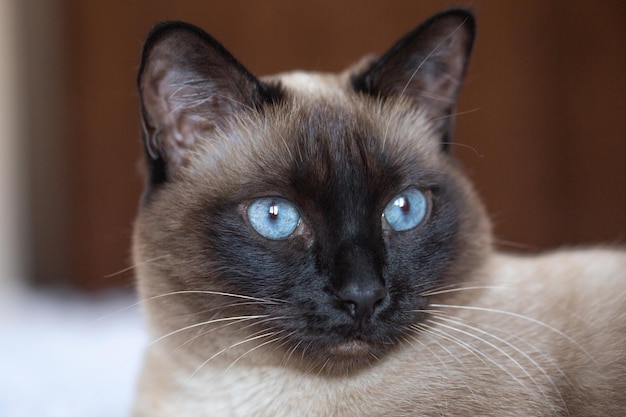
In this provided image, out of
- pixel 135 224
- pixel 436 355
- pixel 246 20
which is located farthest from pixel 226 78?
pixel 246 20

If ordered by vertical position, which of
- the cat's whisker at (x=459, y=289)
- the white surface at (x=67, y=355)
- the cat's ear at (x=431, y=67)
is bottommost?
the white surface at (x=67, y=355)

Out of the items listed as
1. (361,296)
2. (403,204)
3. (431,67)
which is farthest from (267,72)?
(361,296)

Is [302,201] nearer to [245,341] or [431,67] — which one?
[245,341]

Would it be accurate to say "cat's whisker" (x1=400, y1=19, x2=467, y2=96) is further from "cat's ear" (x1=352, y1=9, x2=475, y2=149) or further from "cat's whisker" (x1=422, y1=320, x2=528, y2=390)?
"cat's whisker" (x1=422, y1=320, x2=528, y2=390)

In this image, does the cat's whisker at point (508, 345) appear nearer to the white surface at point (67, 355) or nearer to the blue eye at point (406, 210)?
the blue eye at point (406, 210)

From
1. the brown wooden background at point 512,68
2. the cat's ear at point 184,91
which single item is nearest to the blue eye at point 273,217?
the cat's ear at point 184,91

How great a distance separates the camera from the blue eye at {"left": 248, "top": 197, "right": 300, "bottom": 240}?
53.1 inches

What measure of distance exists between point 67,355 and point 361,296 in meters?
1.55

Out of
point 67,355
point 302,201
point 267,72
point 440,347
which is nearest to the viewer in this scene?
point 302,201

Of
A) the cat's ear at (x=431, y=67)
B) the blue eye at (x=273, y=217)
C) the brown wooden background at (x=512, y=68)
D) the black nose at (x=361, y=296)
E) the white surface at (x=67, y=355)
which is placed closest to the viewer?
the black nose at (x=361, y=296)

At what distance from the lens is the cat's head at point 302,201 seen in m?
1.31

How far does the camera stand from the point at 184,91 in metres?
1.49

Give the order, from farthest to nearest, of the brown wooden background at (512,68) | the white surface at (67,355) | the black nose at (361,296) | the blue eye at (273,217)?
the brown wooden background at (512,68)
the white surface at (67,355)
the blue eye at (273,217)
the black nose at (361,296)

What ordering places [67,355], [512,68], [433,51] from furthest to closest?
[512,68] < [67,355] < [433,51]
